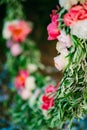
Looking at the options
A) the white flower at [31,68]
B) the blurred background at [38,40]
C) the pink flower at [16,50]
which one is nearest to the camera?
the white flower at [31,68]

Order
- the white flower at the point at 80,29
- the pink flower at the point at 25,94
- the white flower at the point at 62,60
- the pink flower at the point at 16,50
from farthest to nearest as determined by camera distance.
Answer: the pink flower at the point at 16,50 → the pink flower at the point at 25,94 → the white flower at the point at 62,60 → the white flower at the point at 80,29

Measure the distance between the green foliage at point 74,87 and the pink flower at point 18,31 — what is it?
2544mm

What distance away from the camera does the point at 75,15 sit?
337 cm

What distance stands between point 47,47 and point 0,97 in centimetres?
170

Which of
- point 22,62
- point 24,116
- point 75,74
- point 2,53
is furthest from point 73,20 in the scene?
point 2,53

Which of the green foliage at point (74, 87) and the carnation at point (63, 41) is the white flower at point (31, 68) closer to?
the green foliage at point (74, 87)

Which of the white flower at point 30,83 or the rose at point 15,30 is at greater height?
the rose at point 15,30

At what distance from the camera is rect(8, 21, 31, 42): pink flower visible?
19.7ft

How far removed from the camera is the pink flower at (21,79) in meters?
5.75

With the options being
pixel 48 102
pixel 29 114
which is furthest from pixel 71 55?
pixel 29 114

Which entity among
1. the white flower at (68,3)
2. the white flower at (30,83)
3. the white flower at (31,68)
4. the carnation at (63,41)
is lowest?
the white flower at (30,83)

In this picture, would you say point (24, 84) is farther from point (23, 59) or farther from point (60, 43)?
point (60, 43)

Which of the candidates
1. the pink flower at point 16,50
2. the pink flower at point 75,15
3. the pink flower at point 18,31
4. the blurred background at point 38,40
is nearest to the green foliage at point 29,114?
the blurred background at point 38,40

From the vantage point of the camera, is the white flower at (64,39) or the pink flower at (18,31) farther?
the pink flower at (18,31)
